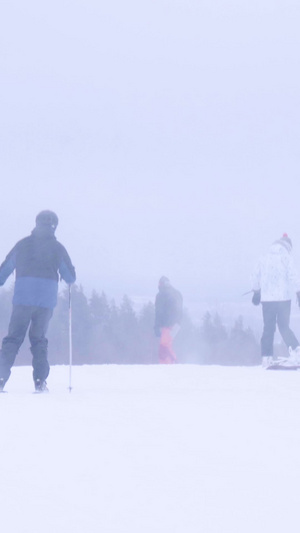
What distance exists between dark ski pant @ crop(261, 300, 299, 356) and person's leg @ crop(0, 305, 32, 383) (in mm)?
5427

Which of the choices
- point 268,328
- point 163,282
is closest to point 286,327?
point 268,328

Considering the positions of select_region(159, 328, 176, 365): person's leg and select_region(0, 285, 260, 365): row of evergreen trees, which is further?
select_region(0, 285, 260, 365): row of evergreen trees

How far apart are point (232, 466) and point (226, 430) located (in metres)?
1.20

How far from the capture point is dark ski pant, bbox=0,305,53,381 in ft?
29.3

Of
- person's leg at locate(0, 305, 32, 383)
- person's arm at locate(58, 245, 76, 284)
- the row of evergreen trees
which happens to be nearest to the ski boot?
person's leg at locate(0, 305, 32, 383)

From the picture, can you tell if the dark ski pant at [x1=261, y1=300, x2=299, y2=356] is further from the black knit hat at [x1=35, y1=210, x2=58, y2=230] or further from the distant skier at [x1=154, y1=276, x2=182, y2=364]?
the black knit hat at [x1=35, y1=210, x2=58, y2=230]

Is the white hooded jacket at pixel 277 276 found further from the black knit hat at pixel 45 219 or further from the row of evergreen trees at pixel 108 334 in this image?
the row of evergreen trees at pixel 108 334

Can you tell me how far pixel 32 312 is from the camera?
902 cm

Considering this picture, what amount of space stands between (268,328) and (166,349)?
4399 mm

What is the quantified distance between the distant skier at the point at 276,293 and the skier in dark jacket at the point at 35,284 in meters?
5.13

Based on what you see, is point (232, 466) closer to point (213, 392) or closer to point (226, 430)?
point (226, 430)

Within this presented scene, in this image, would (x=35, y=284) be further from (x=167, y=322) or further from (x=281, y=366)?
(x=167, y=322)

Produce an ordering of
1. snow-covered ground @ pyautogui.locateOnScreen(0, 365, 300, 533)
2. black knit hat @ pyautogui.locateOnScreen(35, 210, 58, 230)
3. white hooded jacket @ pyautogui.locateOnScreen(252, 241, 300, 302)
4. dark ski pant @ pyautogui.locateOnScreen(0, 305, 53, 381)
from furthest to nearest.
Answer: white hooded jacket @ pyautogui.locateOnScreen(252, 241, 300, 302)
black knit hat @ pyautogui.locateOnScreen(35, 210, 58, 230)
dark ski pant @ pyautogui.locateOnScreen(0, 305, 53, 381)
snow-covered ground @ pyautogui.locateOnScreen(0, 365, 300, 533)

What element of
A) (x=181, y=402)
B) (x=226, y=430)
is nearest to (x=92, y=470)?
(x=226, y=430)
